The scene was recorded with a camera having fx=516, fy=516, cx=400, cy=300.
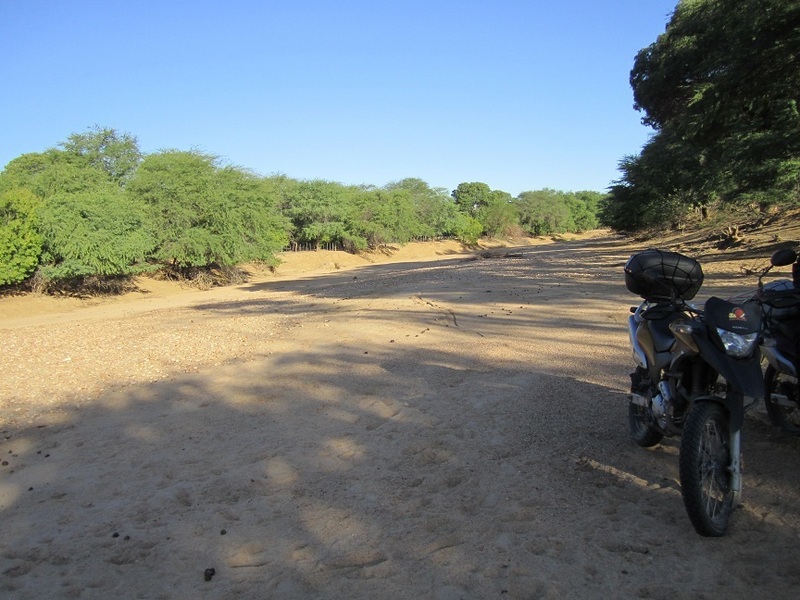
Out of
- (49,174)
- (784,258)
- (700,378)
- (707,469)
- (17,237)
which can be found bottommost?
(707,469)

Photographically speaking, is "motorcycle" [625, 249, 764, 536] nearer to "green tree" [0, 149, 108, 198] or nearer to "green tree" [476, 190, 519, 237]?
"green tree" [0, 149, 108, 198]

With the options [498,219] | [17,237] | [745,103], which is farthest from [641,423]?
[498,219]

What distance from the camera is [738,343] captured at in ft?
9.19

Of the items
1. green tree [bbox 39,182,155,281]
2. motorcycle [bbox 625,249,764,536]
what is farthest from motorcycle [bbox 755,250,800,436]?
green tree [bbox 39,182,155,281]

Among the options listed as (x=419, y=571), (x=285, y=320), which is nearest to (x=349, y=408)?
(x=419, y=571)

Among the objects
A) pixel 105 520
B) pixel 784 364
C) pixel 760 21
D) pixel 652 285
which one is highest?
pixel 760 21

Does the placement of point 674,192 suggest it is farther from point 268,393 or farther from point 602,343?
point 268,393

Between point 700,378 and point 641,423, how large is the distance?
0.84 meters

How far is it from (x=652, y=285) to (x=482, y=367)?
3.29 metres

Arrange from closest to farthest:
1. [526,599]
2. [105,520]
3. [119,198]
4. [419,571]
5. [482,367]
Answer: [526,599], [419,571], [105,520], [482,367], [119,198]

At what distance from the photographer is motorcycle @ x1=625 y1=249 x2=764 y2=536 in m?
2.73

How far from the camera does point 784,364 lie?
3566 millimetres

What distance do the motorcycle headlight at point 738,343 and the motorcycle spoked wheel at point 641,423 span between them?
3.05ft

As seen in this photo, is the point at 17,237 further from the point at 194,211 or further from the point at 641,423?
the point at 641,423
